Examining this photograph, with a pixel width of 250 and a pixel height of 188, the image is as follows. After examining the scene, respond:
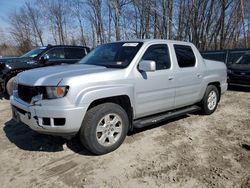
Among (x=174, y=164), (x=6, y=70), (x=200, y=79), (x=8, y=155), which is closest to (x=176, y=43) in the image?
(x=200, y=79)

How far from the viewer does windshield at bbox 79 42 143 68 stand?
4219 millimetres

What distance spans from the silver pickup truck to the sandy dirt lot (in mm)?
353

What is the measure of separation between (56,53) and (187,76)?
18.5ft

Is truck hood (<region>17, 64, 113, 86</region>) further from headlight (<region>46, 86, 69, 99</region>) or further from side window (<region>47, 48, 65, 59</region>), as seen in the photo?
side window (<region>47, 48, 65, 59</region>)

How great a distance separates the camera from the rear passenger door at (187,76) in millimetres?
4934

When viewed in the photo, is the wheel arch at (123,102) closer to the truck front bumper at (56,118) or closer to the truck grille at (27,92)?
the truck front bumper at (56,118)

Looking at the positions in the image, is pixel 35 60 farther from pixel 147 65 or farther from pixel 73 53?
pixel 147 65

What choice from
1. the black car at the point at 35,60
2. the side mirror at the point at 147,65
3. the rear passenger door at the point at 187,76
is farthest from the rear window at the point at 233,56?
the side mirror at the point at 147,65

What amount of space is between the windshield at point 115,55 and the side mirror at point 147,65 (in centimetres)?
24

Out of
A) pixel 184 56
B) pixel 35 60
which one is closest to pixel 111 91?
pixel 184 56

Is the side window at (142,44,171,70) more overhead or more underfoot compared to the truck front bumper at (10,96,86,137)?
more overhead

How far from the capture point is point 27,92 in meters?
3.73

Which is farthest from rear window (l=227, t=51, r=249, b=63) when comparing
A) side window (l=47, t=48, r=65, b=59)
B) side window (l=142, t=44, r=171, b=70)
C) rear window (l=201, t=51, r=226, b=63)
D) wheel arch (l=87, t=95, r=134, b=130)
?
wheel arch (l=87, t=95, r=134, b=130)

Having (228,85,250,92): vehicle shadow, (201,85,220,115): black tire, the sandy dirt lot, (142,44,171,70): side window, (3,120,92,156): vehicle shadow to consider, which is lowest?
(228,85,250,92): vehicle shadow
